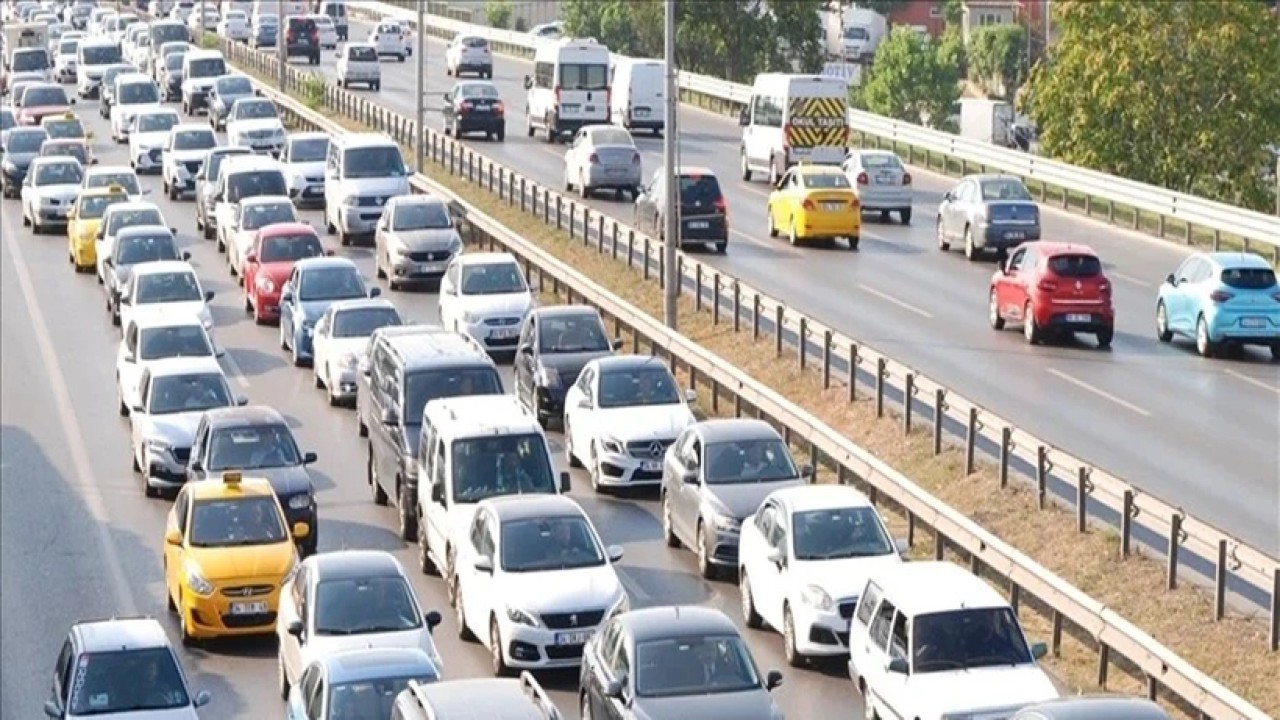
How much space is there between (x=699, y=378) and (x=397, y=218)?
1293 cm

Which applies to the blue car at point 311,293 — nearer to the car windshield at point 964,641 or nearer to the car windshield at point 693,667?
the car windshield at point 693,667

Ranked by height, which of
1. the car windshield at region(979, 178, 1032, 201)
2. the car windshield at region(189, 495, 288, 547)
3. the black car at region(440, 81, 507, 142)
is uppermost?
the black car at region(440, 81, 507, 142)

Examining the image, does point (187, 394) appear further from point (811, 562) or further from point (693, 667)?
point (693, 667)

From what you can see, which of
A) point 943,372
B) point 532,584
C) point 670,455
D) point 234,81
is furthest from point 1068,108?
point 532,584

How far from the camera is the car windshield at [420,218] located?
168ft

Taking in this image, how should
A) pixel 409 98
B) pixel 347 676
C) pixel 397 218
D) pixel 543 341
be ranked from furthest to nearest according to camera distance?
pixel 409 98 → pixel 397 218 → pixel 543 341 → pixel 347 676

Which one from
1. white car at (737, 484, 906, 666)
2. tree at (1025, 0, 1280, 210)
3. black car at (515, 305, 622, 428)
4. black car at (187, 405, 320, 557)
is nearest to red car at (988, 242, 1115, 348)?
black car at (515, 305, 622, 428)

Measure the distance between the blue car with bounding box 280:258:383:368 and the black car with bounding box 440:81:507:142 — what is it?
32.2m

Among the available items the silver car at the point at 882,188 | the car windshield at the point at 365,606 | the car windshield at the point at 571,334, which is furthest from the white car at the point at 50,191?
the car windshield at the point at 365,606

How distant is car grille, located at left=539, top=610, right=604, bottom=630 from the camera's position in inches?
1030

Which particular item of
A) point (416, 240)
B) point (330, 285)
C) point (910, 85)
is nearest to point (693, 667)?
point (330, 285)

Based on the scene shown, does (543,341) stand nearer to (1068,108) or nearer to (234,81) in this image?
(1068,108)

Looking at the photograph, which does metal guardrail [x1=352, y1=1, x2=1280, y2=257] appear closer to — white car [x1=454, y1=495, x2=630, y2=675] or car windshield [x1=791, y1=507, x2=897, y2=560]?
car windshield [x1=791, y1=507, x2=897, y2=560]

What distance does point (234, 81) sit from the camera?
82000mm
